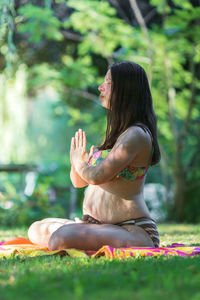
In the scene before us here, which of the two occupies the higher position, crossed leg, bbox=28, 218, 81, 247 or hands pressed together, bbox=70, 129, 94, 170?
hands pressed together, bbox=70, 129, 94, 170

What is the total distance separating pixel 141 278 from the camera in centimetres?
194

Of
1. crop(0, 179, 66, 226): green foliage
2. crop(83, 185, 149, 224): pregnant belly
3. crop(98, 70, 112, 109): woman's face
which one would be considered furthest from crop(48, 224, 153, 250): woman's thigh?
crop(0, 179, 66, 226): green foliage

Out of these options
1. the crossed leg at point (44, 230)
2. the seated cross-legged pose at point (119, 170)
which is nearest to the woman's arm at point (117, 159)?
the seated cross-legged pose at point (119, 170)

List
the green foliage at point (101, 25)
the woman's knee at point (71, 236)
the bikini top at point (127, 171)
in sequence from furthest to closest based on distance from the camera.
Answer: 1. the green foliage at point (101, 25)
2. the bikini top at point (127, 171)
3. the woman's knee at point (71, 236)

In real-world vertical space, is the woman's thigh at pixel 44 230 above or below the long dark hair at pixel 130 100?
below

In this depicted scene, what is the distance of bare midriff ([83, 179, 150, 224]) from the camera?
9.72 ft

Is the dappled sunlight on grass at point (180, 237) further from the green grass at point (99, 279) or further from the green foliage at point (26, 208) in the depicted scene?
the green foliage at point (26, 208)

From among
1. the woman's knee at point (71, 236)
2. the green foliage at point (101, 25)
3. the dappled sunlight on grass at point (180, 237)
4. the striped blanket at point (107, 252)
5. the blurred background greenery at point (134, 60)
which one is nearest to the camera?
the striped blanket at point (107, 252)

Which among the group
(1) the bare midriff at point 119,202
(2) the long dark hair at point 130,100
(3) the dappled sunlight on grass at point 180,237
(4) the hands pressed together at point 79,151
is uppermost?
(2) the long dark hair at point 130,100

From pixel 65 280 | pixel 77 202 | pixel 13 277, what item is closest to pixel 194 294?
pixel 65 280

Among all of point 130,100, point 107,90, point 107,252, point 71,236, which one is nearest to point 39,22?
point 107,90

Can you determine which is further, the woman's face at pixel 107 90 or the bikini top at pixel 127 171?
the woman's face at pixel 107 90

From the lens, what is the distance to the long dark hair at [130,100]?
3.03 m

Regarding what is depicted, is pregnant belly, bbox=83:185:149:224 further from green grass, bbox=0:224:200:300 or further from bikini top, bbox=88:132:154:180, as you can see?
green grass, bbox=0:224:200:300
